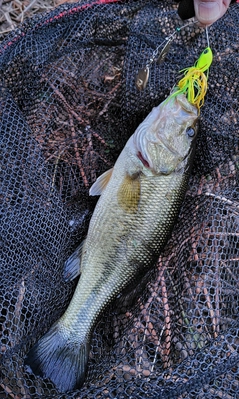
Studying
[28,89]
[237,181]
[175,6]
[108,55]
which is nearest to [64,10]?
[108,55]

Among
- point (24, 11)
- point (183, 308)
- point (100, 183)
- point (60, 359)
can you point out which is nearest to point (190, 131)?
point (100, 183)

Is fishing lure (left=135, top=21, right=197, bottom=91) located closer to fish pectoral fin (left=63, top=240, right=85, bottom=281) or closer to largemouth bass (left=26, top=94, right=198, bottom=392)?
largemouth bass (left=26, top=94, right=198, bottom=392)

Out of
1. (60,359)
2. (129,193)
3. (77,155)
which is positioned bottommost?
(60,359)

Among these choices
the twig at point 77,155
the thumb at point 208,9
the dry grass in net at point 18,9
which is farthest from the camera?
the dry grass in net at point 18,9

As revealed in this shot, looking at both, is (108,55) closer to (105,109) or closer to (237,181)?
(105,109)

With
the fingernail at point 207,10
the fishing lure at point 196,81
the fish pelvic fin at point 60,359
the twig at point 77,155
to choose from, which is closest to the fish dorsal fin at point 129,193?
the twig at point 77,155

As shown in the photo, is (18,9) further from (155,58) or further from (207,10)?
(207,10)

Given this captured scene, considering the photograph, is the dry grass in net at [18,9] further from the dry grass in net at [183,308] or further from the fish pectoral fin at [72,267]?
the dry grass in net at [183,308]
